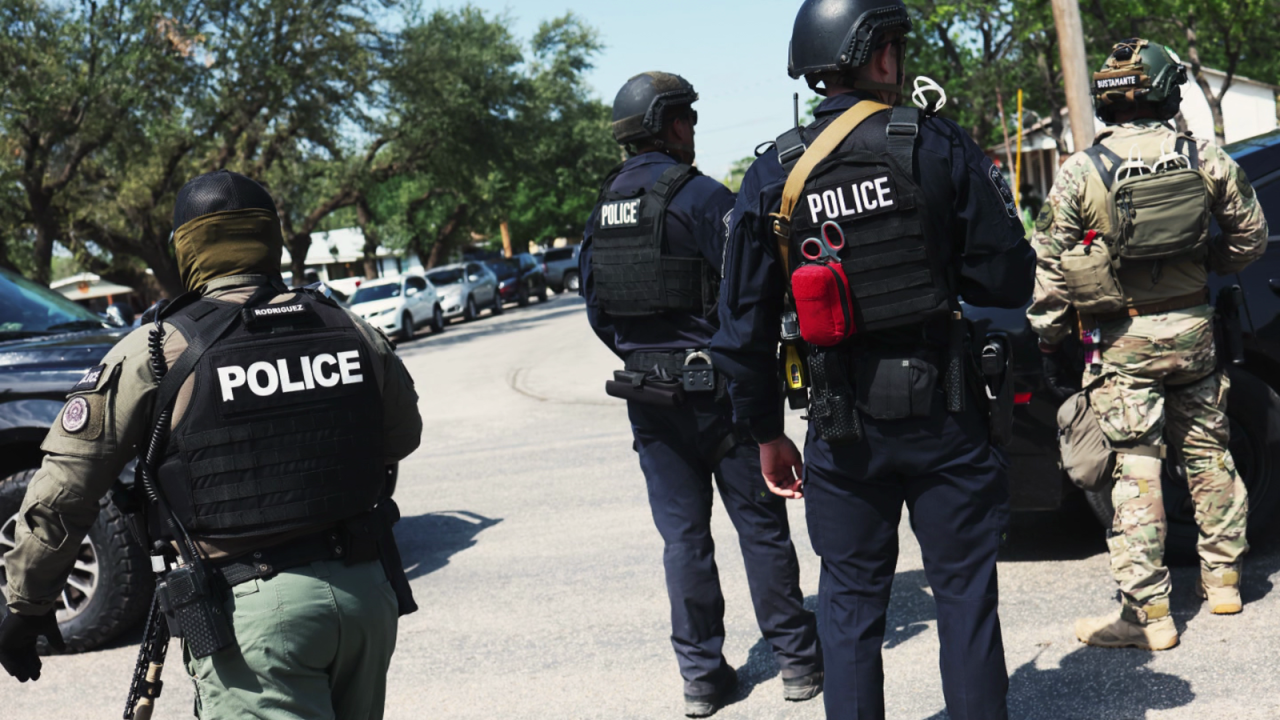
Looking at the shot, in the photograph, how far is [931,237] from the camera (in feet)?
9.15

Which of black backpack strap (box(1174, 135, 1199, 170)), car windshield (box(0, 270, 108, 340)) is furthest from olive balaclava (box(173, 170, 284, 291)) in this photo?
car windshield (box(0, 270, 108, 340))

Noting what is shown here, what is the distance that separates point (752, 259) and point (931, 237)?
44 centimetres

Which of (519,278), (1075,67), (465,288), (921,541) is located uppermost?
(1075,67)

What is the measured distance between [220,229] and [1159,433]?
3205 mm

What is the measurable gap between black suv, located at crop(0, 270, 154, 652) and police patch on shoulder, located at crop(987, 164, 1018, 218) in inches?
146

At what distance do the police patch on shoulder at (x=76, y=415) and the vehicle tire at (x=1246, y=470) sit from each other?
3.60 m

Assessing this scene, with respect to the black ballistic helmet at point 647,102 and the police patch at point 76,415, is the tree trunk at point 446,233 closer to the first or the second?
the black ballistic helmet at point 647,102

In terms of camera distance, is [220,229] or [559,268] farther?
[559,268]

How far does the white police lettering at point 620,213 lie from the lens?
398 centimetres

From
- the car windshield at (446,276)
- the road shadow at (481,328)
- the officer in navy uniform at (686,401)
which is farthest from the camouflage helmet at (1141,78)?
the car windshield at (446,276)

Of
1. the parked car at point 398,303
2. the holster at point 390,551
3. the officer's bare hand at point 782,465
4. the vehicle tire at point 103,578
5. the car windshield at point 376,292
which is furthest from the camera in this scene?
the car windshield at point 376,292

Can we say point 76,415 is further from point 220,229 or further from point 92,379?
point 220,229

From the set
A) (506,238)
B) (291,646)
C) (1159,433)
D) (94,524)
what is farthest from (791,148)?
(506,238)

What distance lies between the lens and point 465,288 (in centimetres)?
3134
